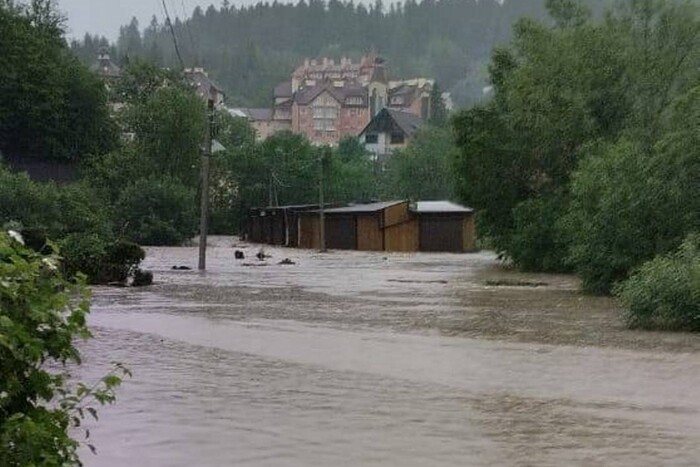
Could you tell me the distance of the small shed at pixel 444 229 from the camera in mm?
61812

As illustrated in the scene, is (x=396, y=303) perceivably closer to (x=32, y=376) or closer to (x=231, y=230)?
(x=32, y=376)

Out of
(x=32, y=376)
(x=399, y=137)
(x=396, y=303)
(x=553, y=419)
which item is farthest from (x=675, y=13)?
(x=399, y=137)

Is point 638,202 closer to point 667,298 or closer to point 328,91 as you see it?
point 667,298

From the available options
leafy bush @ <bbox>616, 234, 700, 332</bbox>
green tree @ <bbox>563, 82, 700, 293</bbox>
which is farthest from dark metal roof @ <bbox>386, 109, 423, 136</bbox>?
leafy bush @ <bbox>616, 234, 700, 332</bbox>

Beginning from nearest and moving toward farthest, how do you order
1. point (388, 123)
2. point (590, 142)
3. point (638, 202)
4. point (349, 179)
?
point (638, 202) → point (590, 142) → point (349, 179) → point (388, 123)

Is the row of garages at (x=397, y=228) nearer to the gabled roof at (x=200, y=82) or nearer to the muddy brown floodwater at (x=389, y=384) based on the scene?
the gabled roof at (x=200, y=82)

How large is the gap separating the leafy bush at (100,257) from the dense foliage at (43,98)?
39037 millimetres

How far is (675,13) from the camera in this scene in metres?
36.6

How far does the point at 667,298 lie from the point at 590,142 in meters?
16.9

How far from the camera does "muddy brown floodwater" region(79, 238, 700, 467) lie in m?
8.50

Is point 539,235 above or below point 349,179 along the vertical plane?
below

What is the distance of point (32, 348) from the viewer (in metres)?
4.74

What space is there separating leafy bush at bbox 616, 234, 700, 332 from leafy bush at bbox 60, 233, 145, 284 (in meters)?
12.7

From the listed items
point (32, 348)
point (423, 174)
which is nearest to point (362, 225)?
point (423, 174)
